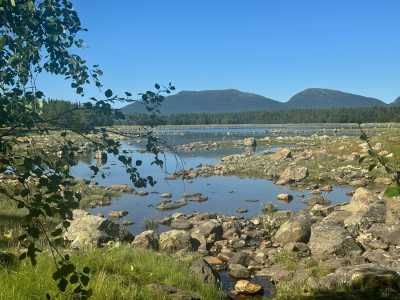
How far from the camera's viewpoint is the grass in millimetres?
6086

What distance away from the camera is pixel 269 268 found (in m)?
14.0

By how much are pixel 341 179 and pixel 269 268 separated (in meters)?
21.2

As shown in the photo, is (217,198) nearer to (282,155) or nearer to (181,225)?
(181,225)

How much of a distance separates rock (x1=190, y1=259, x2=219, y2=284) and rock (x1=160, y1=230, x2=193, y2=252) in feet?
12.5

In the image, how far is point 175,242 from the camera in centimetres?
1597

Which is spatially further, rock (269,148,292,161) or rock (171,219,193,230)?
rock (269,148,292,161)

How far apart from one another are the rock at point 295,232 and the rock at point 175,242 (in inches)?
134

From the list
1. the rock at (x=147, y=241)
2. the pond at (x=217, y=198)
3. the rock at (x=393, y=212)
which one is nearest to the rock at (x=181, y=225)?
the pond at (x=217, y=198)

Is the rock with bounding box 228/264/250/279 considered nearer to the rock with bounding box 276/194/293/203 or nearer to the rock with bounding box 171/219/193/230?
the rock with bounding box 171/219/193/230

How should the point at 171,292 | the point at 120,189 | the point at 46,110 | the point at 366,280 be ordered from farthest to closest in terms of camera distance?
the point at 120,189 < the point at 366,280 < the point at 171,292 < the point at 46,110

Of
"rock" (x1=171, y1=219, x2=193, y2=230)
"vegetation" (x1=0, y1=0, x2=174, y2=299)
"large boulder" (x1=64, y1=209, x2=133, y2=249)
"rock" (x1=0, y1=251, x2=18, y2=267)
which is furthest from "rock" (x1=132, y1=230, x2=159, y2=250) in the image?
"vegetation" (x1=0, y1=0, x2=174, y2=299)

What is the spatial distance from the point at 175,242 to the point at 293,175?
66.5 feet

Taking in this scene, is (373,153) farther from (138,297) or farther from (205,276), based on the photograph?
(205,276)

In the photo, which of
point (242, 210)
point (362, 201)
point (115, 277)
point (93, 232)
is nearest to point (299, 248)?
point (362, 201)
